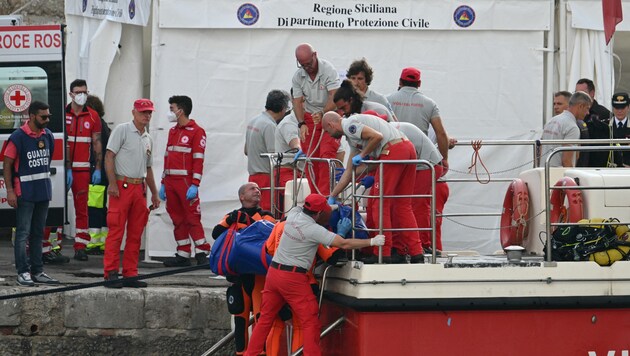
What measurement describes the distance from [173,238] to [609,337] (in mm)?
6062

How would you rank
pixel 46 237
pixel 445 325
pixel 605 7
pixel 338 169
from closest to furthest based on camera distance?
1. pixel 445 325
2. pixel 338 169
3. pixel 605 7
4. pixel 46 237

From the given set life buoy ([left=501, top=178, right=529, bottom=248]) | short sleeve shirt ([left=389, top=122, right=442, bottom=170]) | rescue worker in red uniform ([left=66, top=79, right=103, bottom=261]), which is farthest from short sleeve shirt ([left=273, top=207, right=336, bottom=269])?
rescue worker in red uniform ([left=66, top=79, right=103, bottom=261])

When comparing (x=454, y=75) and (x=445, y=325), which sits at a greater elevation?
(x=454, y=75)

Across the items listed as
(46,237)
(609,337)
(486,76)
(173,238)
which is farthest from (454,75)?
(609,337)

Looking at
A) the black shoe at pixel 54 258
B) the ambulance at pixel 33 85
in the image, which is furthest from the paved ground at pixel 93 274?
the ambulance at pixel 33 85

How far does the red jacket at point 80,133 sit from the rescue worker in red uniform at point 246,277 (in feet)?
12.1

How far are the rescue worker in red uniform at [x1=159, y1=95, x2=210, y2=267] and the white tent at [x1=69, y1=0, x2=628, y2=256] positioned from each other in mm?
360

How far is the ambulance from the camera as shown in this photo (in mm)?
12906

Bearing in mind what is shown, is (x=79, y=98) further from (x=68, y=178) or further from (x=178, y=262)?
(x=178, y=262)

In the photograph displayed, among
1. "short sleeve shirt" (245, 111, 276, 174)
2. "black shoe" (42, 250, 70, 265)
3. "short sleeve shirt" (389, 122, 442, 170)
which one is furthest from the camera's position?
"black shoe" (42, 250, 70, 265)

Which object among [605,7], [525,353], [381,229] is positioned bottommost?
[525,353]

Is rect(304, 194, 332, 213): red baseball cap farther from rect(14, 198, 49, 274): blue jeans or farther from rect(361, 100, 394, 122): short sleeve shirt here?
rect(14, 198, 49, 274): blue jeans

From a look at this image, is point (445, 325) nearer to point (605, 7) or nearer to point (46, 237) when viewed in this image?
point (605, 7)

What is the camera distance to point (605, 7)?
1152 centimetres
